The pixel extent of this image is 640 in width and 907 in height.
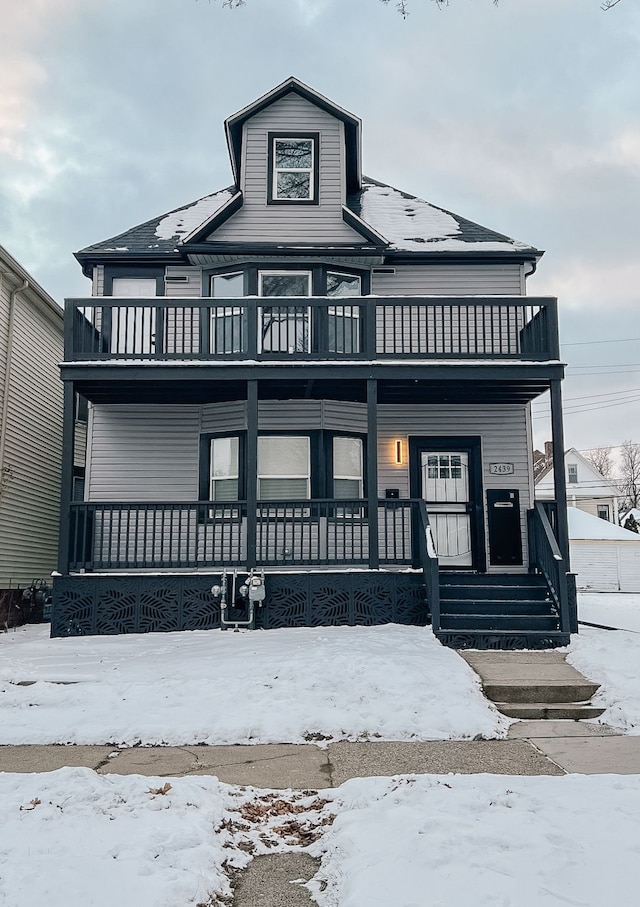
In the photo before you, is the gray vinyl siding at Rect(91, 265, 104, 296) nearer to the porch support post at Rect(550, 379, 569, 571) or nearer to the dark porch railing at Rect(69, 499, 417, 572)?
the dark porch railing at Rect(69, 499, 417, 572)

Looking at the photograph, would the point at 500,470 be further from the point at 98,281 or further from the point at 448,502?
the point at 98,281

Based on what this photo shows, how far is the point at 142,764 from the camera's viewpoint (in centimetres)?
552

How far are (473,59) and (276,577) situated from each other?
6.85m

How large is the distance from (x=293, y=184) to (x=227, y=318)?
118 inches

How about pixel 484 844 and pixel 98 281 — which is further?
pixel 98 281

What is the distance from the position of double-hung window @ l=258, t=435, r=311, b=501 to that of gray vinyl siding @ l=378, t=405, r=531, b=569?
132cm

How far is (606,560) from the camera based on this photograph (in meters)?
27.6

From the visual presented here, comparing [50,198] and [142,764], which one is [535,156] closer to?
[142,764]

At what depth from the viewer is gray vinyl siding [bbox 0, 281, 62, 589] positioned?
1420 centimetres

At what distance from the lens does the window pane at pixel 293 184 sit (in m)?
13.2

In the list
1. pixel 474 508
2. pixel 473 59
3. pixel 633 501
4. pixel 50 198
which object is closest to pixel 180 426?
pixel 474 508

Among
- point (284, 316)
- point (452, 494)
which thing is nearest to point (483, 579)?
point (452, 494)

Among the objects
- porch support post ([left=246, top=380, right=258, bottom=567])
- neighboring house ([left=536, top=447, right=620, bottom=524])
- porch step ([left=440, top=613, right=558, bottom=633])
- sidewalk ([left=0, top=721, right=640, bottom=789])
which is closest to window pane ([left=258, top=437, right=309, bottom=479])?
porch support post ([left=246, top=380, right=258, bottom=567])

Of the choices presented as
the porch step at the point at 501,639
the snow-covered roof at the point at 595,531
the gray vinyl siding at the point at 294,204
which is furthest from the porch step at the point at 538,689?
the snow-covered roof at the point at 595,531
